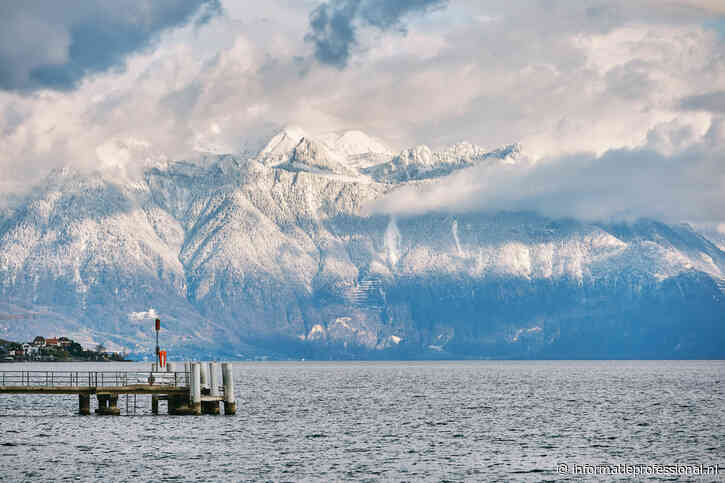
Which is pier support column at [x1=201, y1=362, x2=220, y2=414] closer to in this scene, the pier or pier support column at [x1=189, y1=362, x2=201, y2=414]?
the pier

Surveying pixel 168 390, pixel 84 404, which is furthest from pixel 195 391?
pixel 84 404

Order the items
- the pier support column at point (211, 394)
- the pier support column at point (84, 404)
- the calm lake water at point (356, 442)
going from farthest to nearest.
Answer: the pier support column at point (84, 404) → the pier support column at point (211, 394) → the calm lake water at point (356, 442)

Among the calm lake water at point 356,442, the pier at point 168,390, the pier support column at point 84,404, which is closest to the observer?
the calm lake water at point 356,442

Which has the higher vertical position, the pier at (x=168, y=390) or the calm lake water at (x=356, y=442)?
the pier at (x=168, y=390)

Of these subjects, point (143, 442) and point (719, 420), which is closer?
point (143, 442)

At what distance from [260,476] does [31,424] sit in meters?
50.1

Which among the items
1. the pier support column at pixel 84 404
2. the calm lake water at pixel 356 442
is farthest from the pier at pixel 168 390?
the calm lake water at pixel 356 442

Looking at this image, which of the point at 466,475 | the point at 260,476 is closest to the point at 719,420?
the point at 466,475

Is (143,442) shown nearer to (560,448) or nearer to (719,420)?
(560,448)

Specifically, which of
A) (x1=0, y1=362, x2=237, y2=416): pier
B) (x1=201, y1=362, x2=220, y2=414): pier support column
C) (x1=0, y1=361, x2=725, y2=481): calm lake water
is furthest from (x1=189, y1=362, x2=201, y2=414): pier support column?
(x1=201, y1=362, x2=220, y2=414): pier support column

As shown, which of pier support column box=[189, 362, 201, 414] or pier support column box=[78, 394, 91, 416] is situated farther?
pier support column box=[78, 394, 91, 416]

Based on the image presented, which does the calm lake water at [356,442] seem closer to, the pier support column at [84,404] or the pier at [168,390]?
the pier support column at [84,404]

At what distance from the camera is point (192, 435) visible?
349 feet

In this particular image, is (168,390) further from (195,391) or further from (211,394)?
(211,394)
